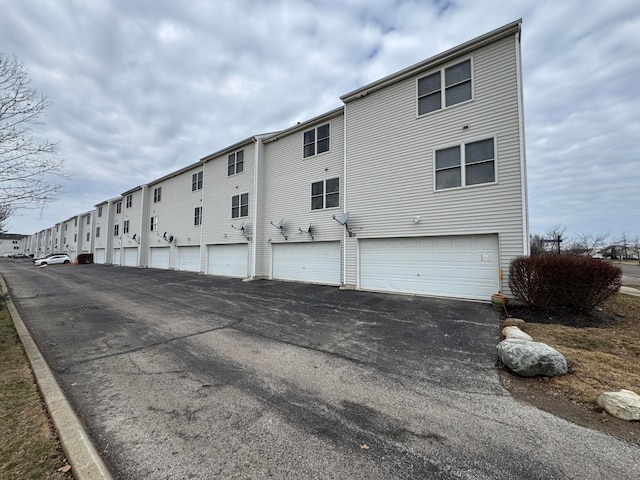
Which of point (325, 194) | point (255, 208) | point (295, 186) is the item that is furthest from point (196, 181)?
point (325, 194)

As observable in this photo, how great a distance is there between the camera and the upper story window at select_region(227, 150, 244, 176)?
17.3m

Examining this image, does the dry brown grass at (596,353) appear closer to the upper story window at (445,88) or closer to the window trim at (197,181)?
Result: the upper story window at (445,88)

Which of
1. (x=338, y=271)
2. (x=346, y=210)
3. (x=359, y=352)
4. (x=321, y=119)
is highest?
(x=321, y=119)

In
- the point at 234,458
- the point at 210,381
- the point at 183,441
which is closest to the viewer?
the point at 234,458

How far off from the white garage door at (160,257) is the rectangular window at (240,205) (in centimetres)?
942

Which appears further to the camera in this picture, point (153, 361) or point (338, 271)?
point (338, 271)

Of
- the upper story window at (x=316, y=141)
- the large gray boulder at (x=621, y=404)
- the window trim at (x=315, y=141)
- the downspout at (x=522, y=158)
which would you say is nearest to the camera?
the large gray boulder at (x=621, y=404)

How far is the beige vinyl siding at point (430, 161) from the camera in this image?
28.7 ft

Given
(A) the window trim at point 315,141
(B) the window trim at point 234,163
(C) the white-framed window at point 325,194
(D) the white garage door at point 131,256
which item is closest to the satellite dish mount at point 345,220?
(C) the white-framed window at point 325,194

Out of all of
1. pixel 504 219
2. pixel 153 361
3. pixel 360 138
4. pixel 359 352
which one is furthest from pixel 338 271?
pixel 153 361

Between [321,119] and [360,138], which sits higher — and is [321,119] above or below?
above

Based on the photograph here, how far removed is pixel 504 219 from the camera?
870 cm

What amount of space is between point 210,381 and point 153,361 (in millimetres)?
1386

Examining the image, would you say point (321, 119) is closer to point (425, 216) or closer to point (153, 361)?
point (425, 216)
